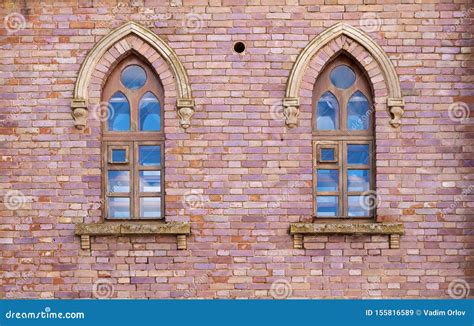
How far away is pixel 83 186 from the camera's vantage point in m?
9.45

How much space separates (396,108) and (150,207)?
3048 mm

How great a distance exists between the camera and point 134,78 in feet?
31.8

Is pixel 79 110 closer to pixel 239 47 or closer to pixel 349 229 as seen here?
pixel 239 47

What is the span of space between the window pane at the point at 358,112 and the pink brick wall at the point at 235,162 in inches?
8.3

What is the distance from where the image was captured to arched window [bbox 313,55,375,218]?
9.58 meters

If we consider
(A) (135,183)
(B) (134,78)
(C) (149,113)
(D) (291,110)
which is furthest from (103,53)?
(D) (291,110)

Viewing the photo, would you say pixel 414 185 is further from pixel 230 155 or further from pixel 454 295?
pixel 230 155

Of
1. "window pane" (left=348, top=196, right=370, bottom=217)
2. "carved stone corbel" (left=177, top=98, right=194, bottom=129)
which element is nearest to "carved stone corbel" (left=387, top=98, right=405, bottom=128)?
"window pane" (left=348, top=196, right=370, bottom=217)

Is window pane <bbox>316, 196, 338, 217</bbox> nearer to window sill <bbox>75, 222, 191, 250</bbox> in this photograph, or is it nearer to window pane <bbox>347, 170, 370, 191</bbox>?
window pane <bbox>347, 170, 370, 191</bbox>

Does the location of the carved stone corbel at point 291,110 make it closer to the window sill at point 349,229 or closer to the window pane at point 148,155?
the window sill at point 349,229

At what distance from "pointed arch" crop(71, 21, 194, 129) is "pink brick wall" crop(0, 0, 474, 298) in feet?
0.32

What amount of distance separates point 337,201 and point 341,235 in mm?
446

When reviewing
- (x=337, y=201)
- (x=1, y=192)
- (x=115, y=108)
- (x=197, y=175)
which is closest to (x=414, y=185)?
(x=337, y=201)

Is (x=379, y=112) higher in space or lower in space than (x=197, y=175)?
higher
